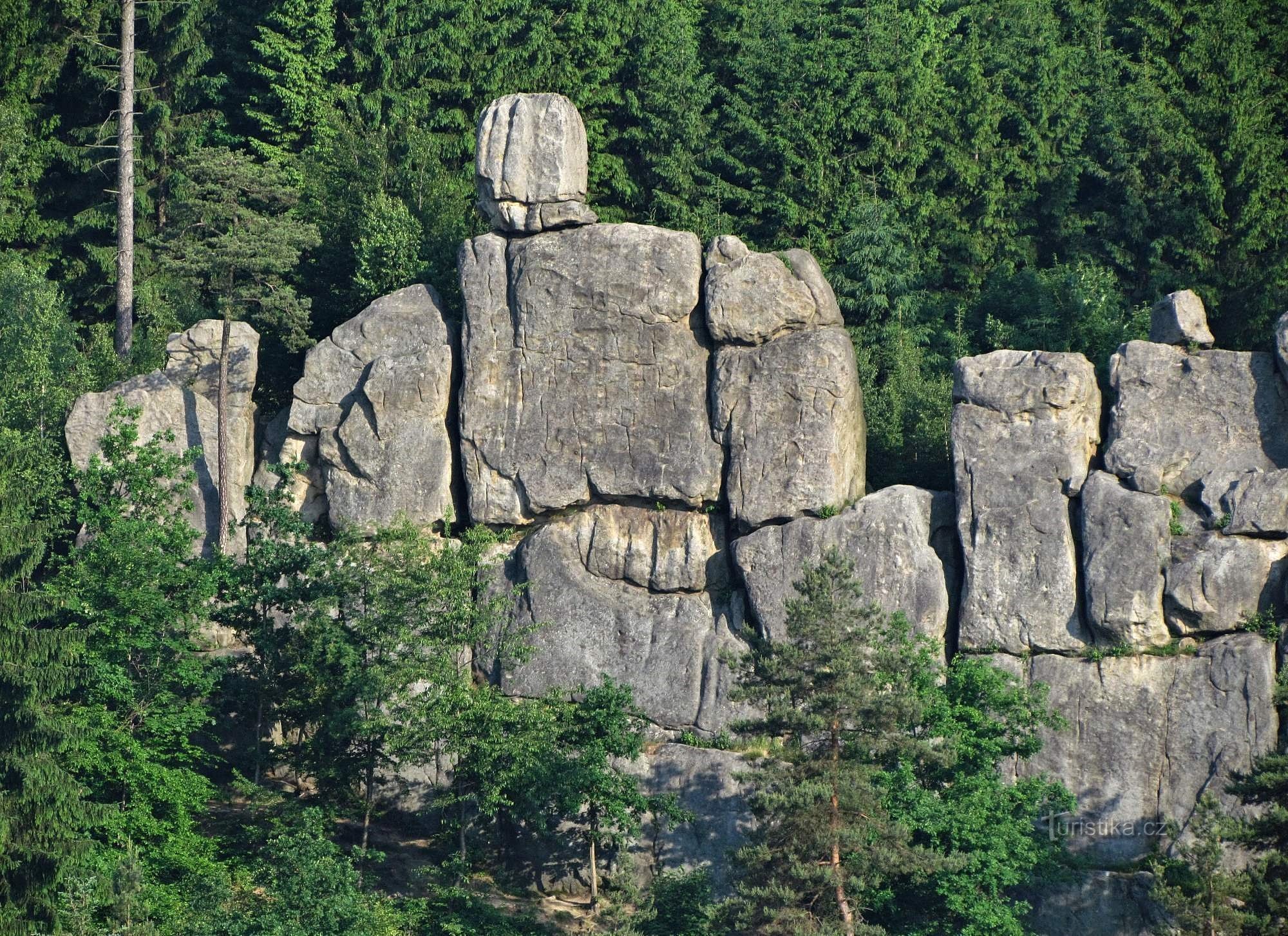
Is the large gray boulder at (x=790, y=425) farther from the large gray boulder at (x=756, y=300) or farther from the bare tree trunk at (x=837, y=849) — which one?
the bare tree trunk at (x=837, y=849)

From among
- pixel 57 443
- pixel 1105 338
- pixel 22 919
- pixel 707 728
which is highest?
pixel 1105 338

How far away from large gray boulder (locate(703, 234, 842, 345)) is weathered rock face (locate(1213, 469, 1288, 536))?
8.90m

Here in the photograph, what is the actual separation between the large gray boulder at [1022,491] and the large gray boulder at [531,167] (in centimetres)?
952

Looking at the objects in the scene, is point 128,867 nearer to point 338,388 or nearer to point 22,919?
point 22,919

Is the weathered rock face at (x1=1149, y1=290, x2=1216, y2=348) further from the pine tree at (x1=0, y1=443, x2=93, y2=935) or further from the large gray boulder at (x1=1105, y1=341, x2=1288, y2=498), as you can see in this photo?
the pine tree at (x1=0, y1=443, x2=93, y2=935)

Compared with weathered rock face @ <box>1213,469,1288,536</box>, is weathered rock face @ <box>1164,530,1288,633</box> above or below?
below

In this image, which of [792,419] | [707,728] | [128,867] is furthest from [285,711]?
[792,419]

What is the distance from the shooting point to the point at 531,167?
131ft

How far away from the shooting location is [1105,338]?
41.8m

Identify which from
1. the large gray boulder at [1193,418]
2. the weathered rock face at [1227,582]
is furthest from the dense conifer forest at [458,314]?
the large gray boulder at [1193,418]

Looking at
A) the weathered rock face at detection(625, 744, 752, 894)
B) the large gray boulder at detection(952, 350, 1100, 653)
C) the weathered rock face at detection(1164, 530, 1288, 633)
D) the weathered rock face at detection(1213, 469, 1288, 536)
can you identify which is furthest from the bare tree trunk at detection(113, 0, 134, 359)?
the weathered rock face at detection(1213, 469, 1288, 536)

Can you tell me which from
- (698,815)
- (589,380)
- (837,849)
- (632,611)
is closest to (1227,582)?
(837,849)

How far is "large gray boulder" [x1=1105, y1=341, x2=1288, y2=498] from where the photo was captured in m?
36.3

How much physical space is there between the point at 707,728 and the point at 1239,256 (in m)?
17.8
